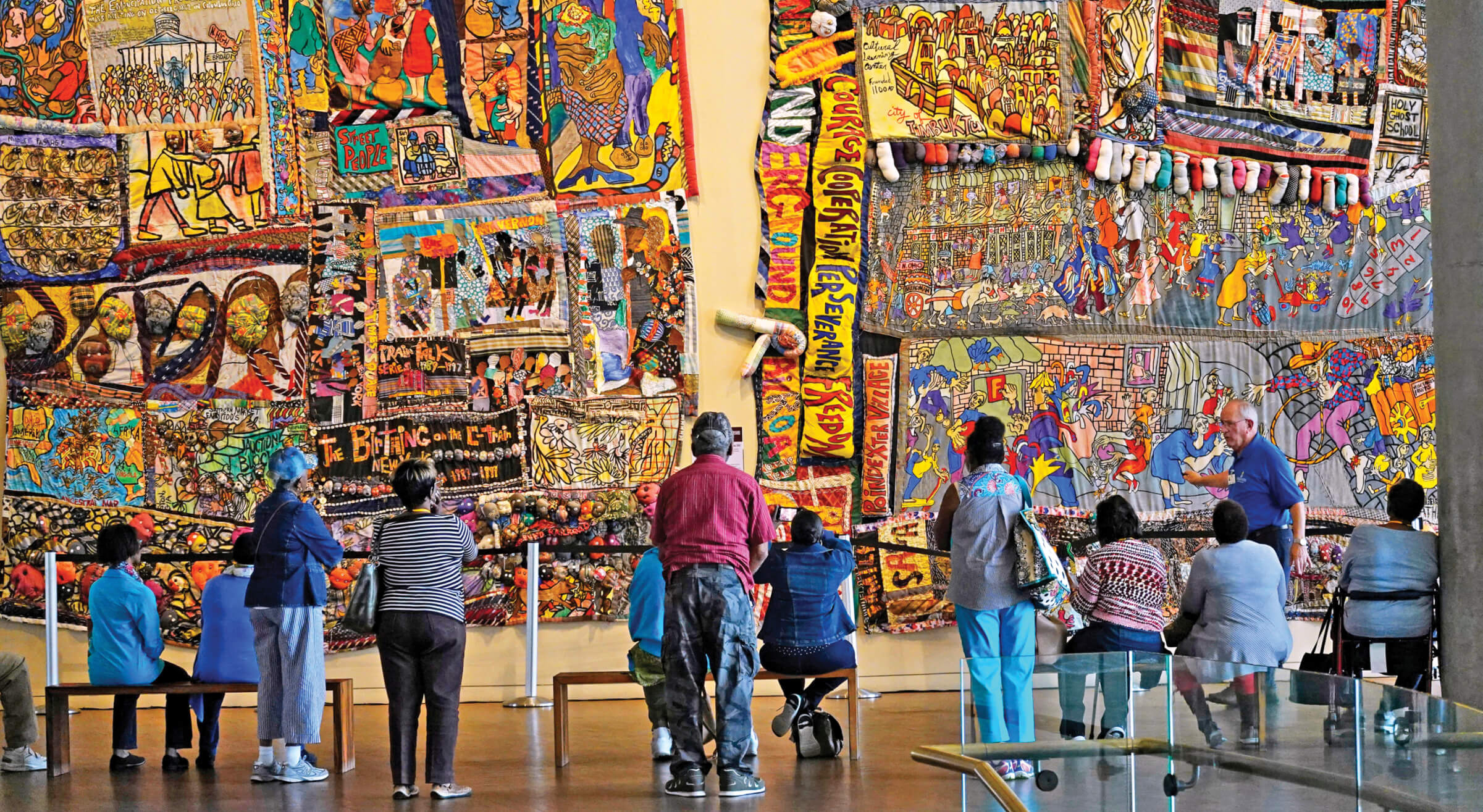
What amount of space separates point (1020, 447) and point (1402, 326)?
2.48m

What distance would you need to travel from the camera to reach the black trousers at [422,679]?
18.9ft

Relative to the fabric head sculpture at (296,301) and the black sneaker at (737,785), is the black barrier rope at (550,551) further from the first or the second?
the black sneaker at (737,785)

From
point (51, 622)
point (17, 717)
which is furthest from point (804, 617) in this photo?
point (51, 622)

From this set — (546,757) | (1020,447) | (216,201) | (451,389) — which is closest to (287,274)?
(216,201)

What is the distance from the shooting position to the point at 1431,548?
20.2 ft

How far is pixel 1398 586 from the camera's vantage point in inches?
243

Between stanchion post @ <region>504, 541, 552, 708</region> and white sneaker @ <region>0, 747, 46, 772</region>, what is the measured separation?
2.62m

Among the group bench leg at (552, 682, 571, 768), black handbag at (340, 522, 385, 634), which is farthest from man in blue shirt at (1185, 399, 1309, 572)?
black handbag at (340, 522, 385, 634)

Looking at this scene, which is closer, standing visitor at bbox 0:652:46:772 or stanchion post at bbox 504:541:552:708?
standing visitor at bbox 0:652:46:772

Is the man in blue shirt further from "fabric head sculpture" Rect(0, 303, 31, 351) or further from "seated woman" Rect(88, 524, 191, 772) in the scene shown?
"fabric head sculpture" Rect(0, 303, 31, 351)

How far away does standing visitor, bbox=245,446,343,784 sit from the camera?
20.5ft

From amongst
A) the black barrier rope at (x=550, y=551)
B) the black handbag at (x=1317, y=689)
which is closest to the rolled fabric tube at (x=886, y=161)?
the black barrier rope at (x=550, y=551)

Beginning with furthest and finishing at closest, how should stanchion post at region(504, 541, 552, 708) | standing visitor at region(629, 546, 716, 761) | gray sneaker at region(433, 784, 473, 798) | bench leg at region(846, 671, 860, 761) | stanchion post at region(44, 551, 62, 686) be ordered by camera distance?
stanchion post at region(504, 541, 552, 708) → stanchion post at region(44, 551, 62, 686) → bench leg at region(846, 671, 860, 761) → standing visitor at region(629, 546, 716, 761) → gray sneaker at region(433, 784, 473, 798)

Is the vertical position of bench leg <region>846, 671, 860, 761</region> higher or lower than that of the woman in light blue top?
lower
